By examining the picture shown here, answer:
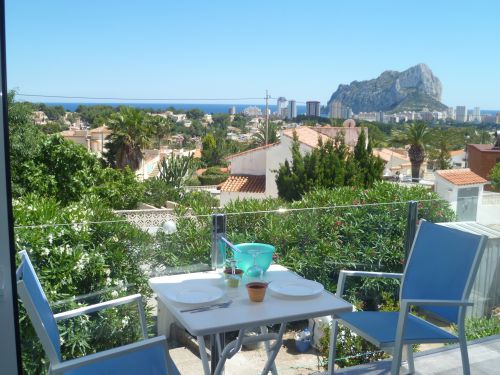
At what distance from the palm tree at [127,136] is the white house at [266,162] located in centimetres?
423

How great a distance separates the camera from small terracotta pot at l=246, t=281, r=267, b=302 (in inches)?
74.4

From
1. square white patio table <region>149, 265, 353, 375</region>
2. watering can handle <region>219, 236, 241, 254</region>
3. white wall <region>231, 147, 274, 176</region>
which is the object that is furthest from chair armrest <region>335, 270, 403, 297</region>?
white wall <region>231, 147, 274, 176</region>

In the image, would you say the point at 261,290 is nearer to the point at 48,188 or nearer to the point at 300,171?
the point at 48,188

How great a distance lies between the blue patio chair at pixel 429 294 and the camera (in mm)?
2092

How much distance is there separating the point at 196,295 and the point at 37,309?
1.83ft

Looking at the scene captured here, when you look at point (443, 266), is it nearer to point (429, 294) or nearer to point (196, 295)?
point (429, 294)

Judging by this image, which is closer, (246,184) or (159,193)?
(159,193)

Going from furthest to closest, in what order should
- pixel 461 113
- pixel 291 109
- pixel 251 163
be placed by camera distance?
pixel 291 109 → pixel 461 113 → pixel 251 163

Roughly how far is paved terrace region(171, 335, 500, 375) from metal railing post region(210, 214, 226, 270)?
1.67 feet

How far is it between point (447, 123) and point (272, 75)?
17.7 metres

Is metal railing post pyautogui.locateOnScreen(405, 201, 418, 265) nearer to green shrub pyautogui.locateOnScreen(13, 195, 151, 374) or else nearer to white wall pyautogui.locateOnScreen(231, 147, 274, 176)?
green shrub pyautogui.locateOnScreen(13, 195, 151, 374)

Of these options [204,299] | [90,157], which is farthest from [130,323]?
[90,157]

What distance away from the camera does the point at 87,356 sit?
5.10ft

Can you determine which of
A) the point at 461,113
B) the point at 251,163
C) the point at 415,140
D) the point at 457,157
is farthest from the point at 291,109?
the point at 251,163
